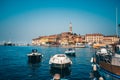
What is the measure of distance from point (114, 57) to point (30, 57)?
32055mm

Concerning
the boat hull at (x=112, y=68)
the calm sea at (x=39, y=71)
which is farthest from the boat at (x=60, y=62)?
the boat hull at (x=112, y=68)

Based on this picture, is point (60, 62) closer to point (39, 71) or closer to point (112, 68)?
point (39, 71)

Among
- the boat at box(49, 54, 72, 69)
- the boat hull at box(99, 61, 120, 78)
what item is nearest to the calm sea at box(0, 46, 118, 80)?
the boat hull at box(99, 61, 120, 78)

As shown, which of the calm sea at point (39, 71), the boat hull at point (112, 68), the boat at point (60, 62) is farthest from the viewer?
the boat at point (60, 62)

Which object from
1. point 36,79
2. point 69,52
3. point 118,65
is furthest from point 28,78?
point 69,52

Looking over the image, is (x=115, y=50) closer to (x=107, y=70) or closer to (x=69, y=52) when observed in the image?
(x=107, y=70)

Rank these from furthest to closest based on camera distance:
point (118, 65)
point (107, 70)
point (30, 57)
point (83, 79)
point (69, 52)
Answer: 1. point (69, 52)
2. point (30, 57)
3. point (83, 79)
4. point (107, 70)
5. point (118, 65)

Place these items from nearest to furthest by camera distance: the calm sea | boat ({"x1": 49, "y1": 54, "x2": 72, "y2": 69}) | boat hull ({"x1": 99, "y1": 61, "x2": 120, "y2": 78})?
boat hull ({"x1": 99, "y1": 61, "x2": 120, "y2": 78}), the calm sea, boat ({"x1": 49, "y1": 54, "x2": 72, "y2": 69})

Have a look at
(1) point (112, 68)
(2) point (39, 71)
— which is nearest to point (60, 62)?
(2) point (39, 71)

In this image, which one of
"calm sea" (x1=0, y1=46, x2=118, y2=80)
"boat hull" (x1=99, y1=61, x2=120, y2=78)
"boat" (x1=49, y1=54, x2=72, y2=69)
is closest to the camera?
"boat hull" (x1=99, y1=61, x2=120, y2=78)

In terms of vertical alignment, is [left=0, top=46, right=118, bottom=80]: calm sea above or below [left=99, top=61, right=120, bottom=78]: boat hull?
below

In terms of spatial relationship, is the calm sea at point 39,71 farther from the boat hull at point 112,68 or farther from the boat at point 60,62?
the boat at point 60,62

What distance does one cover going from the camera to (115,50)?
2883 centimetres

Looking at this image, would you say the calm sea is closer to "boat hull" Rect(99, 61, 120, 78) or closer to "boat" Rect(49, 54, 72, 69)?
"boat hull" Rect(99, 61, 120, 78)
